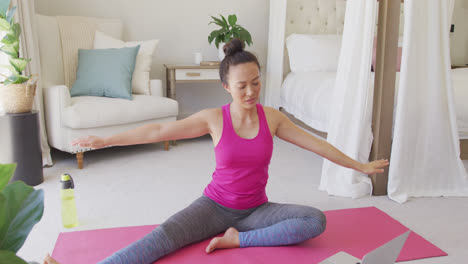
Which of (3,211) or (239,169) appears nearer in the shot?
(3,211)

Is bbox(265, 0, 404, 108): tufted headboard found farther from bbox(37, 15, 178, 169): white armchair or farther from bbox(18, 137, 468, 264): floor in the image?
bbox(37, 15, 178, 169): white armchair

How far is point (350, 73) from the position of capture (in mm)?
2451

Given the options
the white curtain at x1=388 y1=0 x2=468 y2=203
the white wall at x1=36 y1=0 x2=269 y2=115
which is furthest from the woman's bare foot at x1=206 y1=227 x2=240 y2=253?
the white wall at x1=36 y1=0 x2=269 y2=115

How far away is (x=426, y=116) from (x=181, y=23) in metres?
2.73

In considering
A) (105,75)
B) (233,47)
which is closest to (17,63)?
(105,75)

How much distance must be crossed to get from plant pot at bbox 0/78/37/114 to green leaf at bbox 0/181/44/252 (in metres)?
2.42

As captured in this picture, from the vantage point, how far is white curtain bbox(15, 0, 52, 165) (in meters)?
2.87

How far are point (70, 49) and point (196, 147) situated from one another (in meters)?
1.36

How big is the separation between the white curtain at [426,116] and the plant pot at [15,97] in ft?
7.31

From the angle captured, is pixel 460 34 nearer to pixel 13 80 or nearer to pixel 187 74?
pixel 187 74

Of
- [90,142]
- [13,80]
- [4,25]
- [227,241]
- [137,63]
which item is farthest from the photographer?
[137,63]

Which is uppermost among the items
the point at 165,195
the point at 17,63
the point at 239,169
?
the point at 17,63

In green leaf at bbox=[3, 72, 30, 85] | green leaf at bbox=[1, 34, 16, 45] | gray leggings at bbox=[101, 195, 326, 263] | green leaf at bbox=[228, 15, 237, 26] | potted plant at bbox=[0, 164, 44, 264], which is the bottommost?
gray leggings at bbox=[101, 195, 326, 263]

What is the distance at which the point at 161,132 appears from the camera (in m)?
1.68
